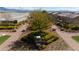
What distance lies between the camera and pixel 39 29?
4512mm

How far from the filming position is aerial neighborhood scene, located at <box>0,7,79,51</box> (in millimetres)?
4496

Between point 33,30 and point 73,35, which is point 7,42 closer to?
point 33,30

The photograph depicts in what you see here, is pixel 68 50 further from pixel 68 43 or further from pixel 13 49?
pixel 13 49

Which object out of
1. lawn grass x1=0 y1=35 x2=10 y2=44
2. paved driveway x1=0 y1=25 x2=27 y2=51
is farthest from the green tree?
lawn grass x1=0 y1=35 x2=10 y2=44

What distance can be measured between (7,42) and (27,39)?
0.24m

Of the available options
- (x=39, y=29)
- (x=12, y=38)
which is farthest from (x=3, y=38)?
(x=39, y=29)

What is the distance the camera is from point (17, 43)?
4.53m

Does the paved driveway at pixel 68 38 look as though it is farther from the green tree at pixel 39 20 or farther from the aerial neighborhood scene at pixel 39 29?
the green tree at pixel 39 20

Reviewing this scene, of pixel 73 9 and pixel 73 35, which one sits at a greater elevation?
pixel 73 9

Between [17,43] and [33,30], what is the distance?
0.25 meters

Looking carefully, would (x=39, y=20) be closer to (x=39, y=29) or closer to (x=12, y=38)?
(x=39, y=29)

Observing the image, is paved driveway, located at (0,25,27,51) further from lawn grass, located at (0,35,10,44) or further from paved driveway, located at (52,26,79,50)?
paved driveway, located at (52,26,79,50)

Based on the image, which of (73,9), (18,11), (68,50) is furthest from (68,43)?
(18,11)
